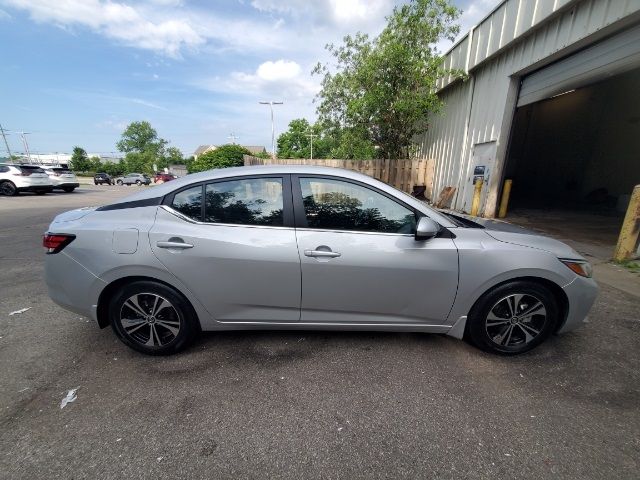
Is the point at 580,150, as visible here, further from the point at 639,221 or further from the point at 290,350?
the point at 290,350

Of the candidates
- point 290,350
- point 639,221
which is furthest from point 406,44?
point 290,350

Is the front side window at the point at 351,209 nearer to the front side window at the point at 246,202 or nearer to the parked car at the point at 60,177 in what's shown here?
the front side window at the point at 246,202

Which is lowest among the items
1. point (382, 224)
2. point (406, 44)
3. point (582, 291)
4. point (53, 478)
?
point (53, 478)

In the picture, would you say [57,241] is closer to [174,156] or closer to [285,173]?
[285,173]

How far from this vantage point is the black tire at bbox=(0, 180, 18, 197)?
1438cm

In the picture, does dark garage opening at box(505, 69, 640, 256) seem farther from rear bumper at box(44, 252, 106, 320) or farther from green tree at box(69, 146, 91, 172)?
green tree at box(69, 146, 91, 172)

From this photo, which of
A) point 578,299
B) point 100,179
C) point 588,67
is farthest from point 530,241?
point 100,179

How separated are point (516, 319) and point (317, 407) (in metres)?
1.77

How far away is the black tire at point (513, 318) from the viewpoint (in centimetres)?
243

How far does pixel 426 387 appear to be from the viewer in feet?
7.26

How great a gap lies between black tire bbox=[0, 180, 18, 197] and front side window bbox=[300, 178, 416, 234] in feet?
62.5

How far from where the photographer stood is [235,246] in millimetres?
2311

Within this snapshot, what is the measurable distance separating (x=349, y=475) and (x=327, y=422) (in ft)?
1.15

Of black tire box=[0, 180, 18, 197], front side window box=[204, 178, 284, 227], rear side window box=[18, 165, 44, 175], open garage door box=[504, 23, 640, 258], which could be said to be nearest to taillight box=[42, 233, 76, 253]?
front side window box=[204, 178, 284, 227]
